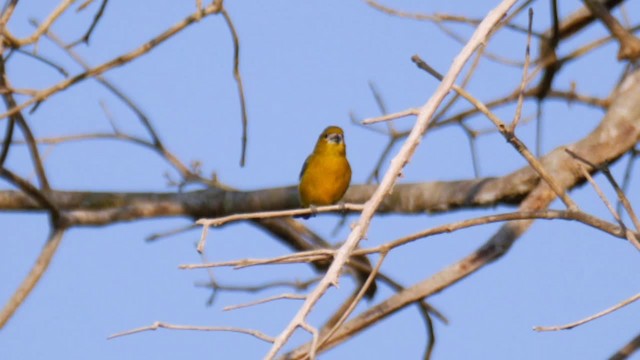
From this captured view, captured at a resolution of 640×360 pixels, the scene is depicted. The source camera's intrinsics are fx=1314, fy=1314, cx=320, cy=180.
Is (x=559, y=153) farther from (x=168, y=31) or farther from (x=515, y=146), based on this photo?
(x=515, y=146)

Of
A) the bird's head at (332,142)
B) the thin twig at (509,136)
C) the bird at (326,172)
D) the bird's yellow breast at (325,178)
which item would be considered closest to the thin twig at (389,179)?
the thin twig at (509,136)

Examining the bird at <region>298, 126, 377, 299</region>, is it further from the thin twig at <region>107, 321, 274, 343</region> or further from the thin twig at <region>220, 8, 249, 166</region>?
the thin twig at <region>107, 321, 274, 343</region>

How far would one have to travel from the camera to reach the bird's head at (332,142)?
651 centimetres

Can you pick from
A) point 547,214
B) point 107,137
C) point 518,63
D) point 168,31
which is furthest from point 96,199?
point 547,214

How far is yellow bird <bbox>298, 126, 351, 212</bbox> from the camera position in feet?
19.8

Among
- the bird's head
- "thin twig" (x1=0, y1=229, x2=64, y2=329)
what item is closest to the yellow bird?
the bird's head

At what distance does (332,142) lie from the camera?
6.55m

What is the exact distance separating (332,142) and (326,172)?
35cm

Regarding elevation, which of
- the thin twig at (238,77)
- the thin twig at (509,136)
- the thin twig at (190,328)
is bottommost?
the thin twig at (190,328)

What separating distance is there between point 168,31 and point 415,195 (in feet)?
3.94

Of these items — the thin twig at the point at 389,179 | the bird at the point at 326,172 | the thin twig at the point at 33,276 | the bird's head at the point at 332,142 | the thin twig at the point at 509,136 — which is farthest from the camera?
the bird's head at the point at 332,142

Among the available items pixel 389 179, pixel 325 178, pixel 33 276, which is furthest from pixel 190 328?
pixel 325 178

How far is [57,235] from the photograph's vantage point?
486cm

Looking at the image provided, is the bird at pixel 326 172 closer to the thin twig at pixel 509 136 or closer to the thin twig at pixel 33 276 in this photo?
the thin twig at pixel 33 276
